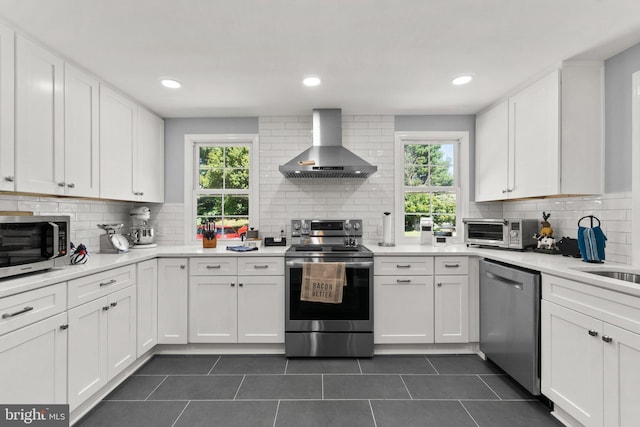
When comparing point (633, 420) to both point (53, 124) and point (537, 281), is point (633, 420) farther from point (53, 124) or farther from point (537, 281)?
point (53, 124)

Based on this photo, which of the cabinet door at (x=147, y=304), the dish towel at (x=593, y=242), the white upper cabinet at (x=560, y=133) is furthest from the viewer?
the cabinet door at (x=147, y=304)

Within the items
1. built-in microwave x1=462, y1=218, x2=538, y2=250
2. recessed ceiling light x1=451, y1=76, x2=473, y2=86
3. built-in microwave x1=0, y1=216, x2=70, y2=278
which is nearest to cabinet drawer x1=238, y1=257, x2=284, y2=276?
built-in microwave x1=0, y1=216, x2=70, y2=278

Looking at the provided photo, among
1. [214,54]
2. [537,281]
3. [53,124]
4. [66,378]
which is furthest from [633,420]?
[53,124]

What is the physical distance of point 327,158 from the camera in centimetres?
306

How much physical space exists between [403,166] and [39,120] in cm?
315

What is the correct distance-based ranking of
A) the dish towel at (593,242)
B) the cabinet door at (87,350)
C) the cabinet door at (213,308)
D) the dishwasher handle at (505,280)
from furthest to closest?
the cabinet door at (213,308), the dishwasher handle at (505,280), the dish towel at (593,242), the cabinet door at (87,350)

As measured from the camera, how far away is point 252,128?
11.5ft

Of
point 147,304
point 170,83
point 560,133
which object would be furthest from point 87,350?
point 560,133

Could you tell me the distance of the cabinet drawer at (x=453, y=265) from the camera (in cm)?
278

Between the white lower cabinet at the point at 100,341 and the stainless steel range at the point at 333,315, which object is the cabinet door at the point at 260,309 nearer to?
the stainless steel range at the point at 333,315

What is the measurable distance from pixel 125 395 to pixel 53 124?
6.30 feet

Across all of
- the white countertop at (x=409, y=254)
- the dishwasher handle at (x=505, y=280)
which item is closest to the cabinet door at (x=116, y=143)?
the white countertop at (x=409, y=254)

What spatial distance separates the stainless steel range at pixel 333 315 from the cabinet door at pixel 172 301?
0.94 metres

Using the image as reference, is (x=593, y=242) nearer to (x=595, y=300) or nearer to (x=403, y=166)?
(x=595, y=300)
